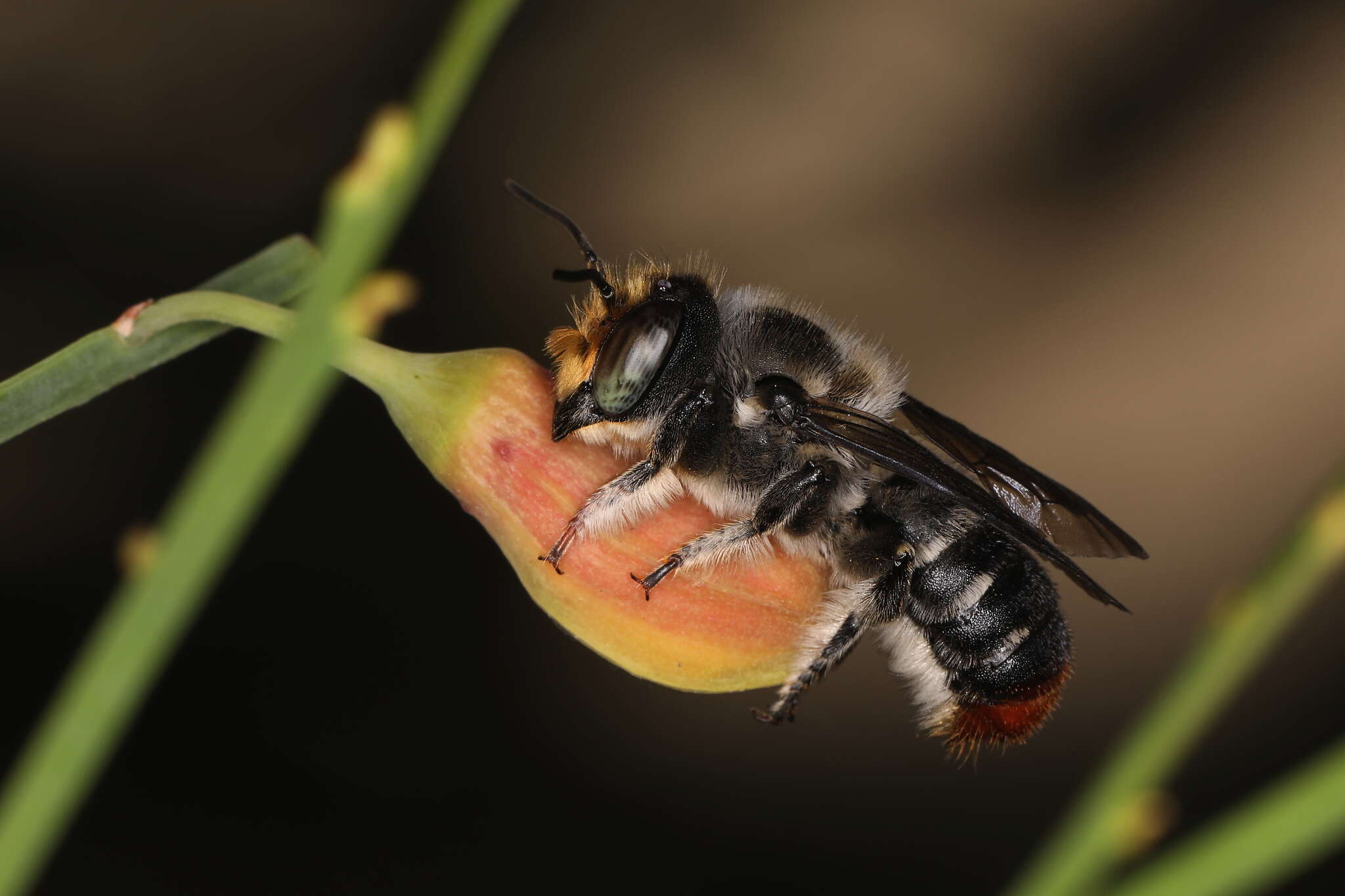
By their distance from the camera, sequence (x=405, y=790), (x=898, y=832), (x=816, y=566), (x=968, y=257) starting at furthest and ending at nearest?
(x=968, y=257) < (x=898, y=832) < (x=405, y=790) < (x=816, y=566)

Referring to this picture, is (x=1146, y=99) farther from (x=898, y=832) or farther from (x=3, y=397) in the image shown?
(x=3, y=397)

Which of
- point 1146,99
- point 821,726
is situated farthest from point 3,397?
point 1146,99

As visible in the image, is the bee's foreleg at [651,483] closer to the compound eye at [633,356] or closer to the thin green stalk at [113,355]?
the compound eye at [633,356]

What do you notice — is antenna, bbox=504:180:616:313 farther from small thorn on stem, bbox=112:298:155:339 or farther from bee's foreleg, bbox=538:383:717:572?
small thorn on stem, bbox=112:298:155:339

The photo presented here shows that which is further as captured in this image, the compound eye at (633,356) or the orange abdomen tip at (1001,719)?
the orange abdomen tip at (1001,719)

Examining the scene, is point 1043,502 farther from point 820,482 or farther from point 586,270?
point 586,270

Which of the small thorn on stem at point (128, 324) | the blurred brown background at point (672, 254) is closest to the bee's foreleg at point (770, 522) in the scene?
the small thorn on stem at point (128, 324)

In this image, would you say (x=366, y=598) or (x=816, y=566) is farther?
(x=366, y=598)
